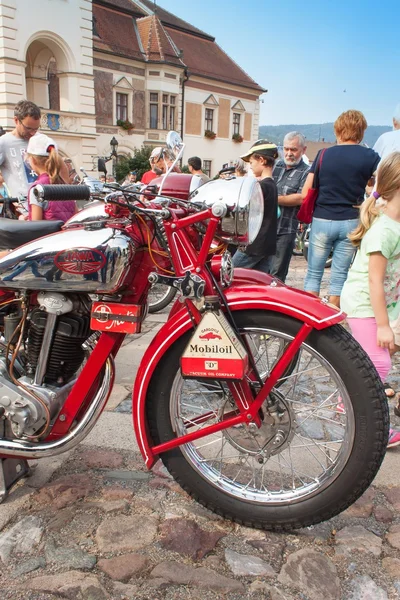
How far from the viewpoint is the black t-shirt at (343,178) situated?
4.02 meters

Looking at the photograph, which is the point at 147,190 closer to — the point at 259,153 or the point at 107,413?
the point at 107,413

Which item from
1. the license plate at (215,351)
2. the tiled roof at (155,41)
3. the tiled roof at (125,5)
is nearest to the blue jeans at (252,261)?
the license plate at (215,351)

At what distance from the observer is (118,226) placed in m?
1.89

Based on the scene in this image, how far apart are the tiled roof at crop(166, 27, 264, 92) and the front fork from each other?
119 feet

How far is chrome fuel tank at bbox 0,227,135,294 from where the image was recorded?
5.96 ft

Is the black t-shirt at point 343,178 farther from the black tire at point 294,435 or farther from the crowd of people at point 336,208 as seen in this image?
the black tire at point 294,435

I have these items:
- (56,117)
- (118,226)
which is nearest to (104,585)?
(118,226)

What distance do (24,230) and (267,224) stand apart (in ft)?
6.97

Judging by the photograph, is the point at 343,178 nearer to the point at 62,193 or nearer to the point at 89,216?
the point at 89,216

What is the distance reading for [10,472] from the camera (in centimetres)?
222

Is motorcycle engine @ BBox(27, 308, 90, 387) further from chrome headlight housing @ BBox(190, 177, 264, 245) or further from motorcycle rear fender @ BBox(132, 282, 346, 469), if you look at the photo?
chrome headlight housing @ BBox(190, 177, 264, 245)

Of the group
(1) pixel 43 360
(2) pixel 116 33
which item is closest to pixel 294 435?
(1) pixel 43 360

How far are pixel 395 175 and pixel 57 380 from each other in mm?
1796

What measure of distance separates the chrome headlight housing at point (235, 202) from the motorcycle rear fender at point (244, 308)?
0.66 feet
